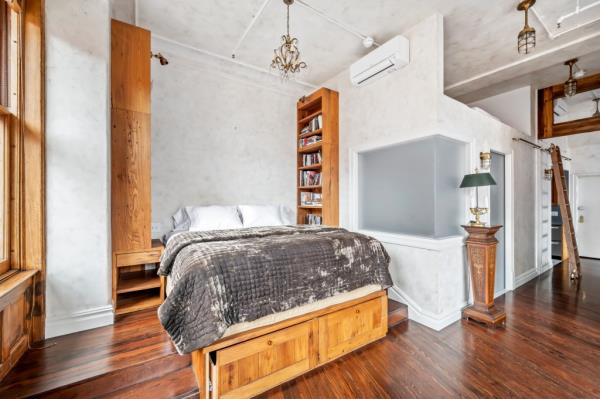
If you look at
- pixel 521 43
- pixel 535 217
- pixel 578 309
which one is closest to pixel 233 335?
pixel 521 43

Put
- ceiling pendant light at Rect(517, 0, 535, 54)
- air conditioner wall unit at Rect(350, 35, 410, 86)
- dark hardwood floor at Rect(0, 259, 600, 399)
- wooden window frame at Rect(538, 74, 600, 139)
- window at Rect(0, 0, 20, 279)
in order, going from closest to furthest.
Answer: dark hardwood floor at Rect(0, 259, 600, 399) → window at Rect(0, 0, 20, 279) → ceiling pendant light at Rect(517, 0, 535, 54) → air conditioner wall unit at Rect(350, 35, 410, 86) → wooden window frame at Rect(538, 74, 600, 139)

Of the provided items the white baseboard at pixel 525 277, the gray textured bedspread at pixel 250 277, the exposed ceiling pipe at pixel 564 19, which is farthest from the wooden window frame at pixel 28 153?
the white baseboard at pixel 525 277

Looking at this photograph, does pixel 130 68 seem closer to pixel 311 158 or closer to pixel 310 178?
pixel 311 158

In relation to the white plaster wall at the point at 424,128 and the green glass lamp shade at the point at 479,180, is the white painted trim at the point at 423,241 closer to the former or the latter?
the white plaster wall at the point at 424,128

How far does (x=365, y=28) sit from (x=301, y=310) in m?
2.85

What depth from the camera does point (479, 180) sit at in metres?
2.34

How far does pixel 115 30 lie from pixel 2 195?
170 cm

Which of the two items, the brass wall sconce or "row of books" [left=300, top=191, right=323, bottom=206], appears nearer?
the brass wall sconce

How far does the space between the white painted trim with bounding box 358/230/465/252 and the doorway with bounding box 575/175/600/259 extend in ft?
15.8

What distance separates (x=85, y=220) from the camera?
2082 mm

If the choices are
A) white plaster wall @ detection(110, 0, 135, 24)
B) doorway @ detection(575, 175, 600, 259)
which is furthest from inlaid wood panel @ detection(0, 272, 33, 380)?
doorway @ detection(575, 175, 600, 259)

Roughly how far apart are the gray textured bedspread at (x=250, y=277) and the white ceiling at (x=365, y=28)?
2.18 meters

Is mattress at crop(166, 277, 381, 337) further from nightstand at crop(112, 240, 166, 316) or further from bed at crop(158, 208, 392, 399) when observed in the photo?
nightstand at crop(112, 240, 166, 316)

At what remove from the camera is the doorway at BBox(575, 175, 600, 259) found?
5.04 metres
